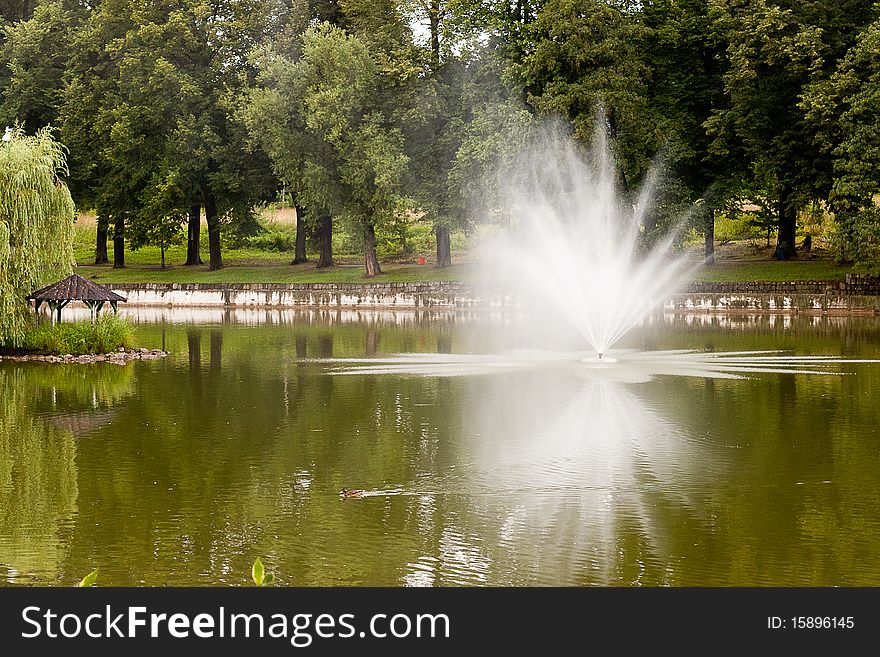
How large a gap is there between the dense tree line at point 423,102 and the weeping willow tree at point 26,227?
95.8 feet

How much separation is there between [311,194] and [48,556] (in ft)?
181

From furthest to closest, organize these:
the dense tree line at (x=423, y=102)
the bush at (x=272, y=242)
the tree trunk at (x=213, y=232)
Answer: the bush at (x=272, y=242)
the tree trunk at (x=213, y=232)
the dense tree line at (x=423, y=102)

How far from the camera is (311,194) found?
65.7 meters

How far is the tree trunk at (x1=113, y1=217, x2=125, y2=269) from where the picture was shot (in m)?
73.9

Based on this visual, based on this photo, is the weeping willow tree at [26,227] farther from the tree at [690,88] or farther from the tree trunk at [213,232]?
the tree trunk at [213,232]

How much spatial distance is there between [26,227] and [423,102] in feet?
114

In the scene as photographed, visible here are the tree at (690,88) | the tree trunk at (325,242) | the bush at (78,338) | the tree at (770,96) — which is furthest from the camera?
the tree trunk at (325,242)

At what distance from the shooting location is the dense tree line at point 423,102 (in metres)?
55.7

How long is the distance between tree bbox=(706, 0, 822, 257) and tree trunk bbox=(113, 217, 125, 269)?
35829 mm

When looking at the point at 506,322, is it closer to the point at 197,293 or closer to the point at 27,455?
the point at 197,293

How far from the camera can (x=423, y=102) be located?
6334cm

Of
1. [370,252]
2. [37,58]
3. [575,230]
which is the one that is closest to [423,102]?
[370,252]

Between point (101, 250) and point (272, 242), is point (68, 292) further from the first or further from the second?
point (272, 242)

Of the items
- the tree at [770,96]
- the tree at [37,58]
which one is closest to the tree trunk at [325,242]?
the tree at [37,58]
